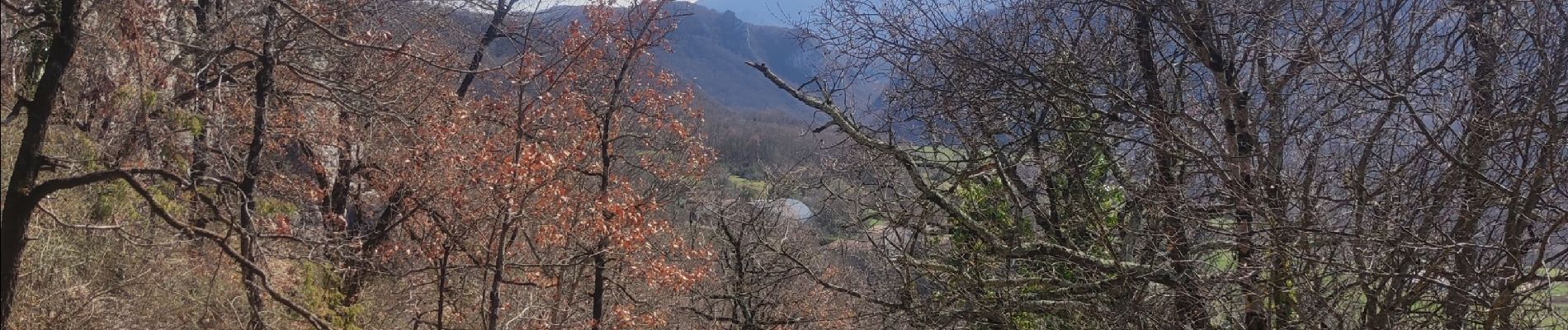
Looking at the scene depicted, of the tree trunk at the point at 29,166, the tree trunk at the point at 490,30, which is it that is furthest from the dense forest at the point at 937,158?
the tree trunk at the point at 490,30

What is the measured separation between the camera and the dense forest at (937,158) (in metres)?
3.98

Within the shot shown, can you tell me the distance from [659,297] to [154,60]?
8.86 metres

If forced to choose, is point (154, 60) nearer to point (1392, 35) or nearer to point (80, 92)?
point (80, 92)

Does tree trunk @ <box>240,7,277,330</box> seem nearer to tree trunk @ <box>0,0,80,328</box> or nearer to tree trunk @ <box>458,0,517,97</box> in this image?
tree trunk @ <box>0,0,80,328</box>

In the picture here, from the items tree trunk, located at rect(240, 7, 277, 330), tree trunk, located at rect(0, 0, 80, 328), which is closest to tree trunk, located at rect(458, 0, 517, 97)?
tree trunk, located at rect(240, 7, 277, 330)

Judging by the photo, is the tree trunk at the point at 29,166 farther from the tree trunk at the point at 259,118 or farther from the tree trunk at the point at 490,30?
the tree trunk at the point at 490,30

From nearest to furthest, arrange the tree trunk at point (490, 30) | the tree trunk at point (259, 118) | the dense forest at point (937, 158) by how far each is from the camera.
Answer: the dense forest at point (937, 158) → the tree trunk at point (259, 118) → the tree trunk at point (490, 30)

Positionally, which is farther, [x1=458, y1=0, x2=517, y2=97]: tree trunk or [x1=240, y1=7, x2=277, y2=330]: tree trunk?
[x1=458, y1=0, x2=517, y2=97]: tree trunk

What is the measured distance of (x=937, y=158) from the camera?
6840mm

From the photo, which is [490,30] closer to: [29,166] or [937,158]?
[937,158]

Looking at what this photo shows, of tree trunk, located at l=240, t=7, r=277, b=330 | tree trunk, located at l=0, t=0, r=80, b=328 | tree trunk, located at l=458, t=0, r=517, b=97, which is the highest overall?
tree trunk, located at l=458, t=0, r=517, b=97

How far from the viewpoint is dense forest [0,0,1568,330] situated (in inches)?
157

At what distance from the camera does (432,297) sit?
40.4 ft

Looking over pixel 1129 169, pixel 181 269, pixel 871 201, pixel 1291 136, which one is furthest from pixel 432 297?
pixel 1291 136
